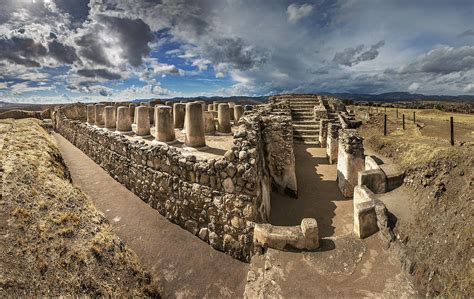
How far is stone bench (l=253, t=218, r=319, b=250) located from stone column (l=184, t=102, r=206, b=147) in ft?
16.9

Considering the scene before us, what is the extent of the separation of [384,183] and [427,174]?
108 cm

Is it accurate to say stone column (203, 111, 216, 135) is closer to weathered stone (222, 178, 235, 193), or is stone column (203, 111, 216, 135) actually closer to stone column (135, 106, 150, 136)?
stone column (135, 106, 150, 136)

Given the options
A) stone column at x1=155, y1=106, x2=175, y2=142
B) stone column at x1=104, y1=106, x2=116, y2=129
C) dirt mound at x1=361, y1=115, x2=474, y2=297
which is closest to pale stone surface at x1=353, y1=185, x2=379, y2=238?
dirt mound at x1=361, y1=115, x2=474, y2=297

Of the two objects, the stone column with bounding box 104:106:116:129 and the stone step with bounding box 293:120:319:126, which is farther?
the stone step with bounding box 293:120:319:126

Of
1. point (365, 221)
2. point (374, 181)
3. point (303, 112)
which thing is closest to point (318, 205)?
point (374, 181)

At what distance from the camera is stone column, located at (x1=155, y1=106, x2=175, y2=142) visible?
1049cm

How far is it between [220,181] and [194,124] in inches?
161

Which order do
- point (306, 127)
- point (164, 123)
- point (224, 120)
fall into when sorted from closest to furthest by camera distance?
point (164, 123) → point (224, 120) → point (306, 127)

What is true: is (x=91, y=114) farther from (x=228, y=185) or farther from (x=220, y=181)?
(x=228, y=185)

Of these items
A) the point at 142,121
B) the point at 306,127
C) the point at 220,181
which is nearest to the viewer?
the point at 220,181

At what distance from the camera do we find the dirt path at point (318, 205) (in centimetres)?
750

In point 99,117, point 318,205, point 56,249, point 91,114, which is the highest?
point 91,114

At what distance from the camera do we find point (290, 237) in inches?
203

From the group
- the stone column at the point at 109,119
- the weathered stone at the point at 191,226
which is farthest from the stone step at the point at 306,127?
the weathered stone at the point at 191,226
